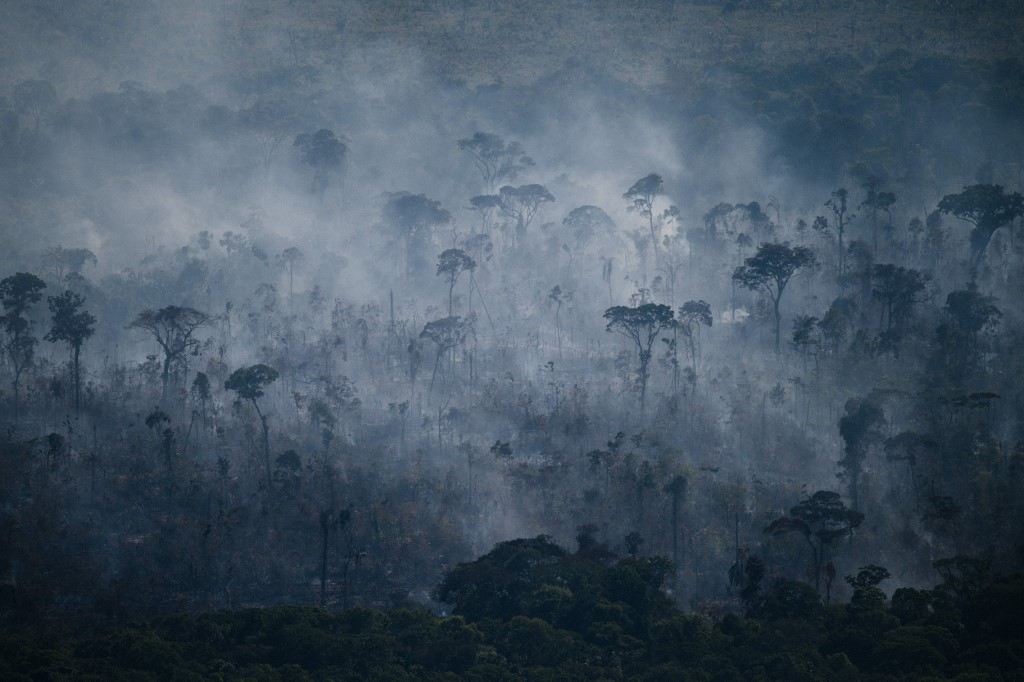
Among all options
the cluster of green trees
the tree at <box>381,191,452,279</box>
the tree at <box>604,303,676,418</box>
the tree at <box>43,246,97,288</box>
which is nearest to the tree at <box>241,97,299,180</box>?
the tree at <box>381,191,452,279</box>

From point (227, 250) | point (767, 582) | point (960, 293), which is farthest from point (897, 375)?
point (227, 250)

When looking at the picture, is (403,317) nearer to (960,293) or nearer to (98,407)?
(98,407)

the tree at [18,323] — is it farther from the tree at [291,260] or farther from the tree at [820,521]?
the tree at [820,521]

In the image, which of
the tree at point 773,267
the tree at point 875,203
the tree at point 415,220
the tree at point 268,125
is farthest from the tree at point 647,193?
the tree at point 268,125

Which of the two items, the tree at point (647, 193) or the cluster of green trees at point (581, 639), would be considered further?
the tree at point (647, 193)

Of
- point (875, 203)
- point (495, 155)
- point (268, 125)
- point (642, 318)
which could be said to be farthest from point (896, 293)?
point (268, 125)

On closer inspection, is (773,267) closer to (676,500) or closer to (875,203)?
(875,203)
